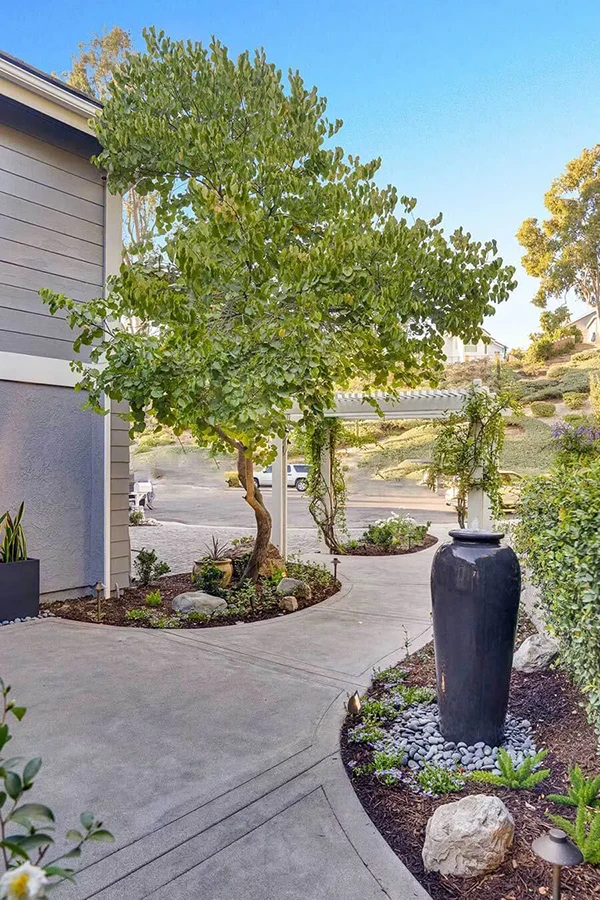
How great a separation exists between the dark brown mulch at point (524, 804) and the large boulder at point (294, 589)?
3.11 meters

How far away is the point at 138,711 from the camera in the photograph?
355 centimetres

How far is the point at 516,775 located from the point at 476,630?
652mm

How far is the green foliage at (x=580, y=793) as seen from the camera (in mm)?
2332

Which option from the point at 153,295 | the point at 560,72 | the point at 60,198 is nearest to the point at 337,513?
the point at 153,295

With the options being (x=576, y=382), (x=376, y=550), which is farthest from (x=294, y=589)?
(x=576, y=382)

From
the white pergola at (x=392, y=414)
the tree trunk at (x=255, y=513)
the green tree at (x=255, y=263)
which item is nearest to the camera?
the green tree at (x=255, y=263)

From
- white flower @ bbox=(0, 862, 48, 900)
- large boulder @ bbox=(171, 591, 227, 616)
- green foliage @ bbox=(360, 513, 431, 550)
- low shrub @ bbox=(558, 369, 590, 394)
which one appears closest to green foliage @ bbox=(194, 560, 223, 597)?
large boulder @ bbox=(171, 591, 227, 616)

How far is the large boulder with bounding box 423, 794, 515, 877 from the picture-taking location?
6.92 ft

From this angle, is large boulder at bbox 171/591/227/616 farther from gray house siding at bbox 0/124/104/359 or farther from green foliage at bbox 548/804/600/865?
green foliage at bbox 548/804/600/865

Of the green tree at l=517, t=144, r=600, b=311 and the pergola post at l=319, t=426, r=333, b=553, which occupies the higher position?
the green tree at l=517, t=144, r=600, b=311

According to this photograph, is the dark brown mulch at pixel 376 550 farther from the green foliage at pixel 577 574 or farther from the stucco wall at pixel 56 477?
the green foliage at pixel 577 574

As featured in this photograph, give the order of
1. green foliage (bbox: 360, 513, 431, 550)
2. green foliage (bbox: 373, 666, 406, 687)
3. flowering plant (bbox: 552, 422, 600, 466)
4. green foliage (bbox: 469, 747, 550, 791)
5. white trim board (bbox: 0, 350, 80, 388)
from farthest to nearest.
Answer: green foliage (bbox: 360, 513, 431, 550)
flowering plant (bbox: 552, 422, 600, 466)
white trim board (bbox: 0, 350, 80, 388)
green foliage (bbox: 373, 666, 406, 687)
green foliage (bbox: 469, 747, 550, 791)

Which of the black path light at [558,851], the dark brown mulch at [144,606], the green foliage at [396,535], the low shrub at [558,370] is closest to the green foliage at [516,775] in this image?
the black path light at [558,851]

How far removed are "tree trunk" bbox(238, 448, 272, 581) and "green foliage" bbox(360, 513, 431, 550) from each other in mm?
4039
